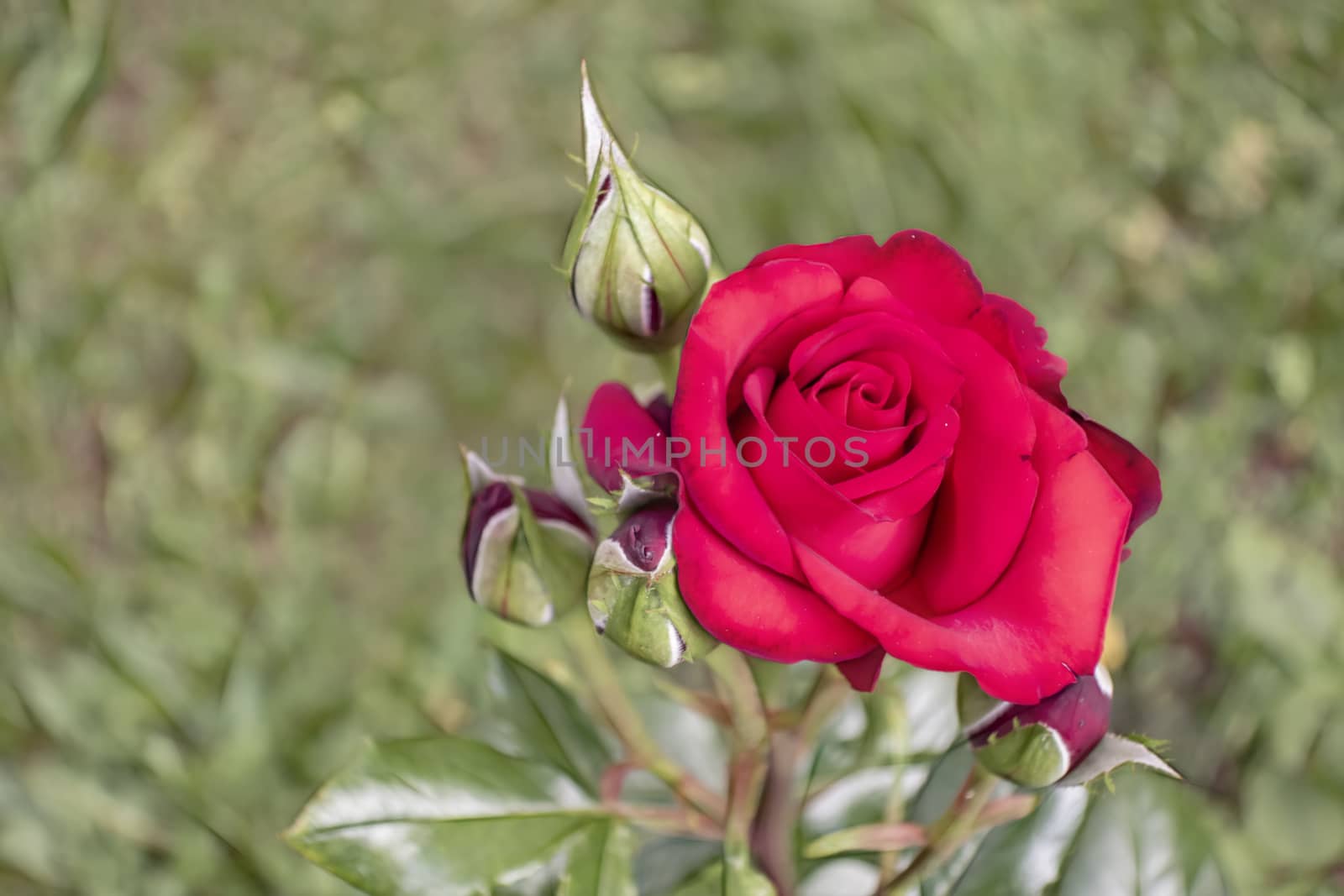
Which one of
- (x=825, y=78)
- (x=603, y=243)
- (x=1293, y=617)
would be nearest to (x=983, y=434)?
(x=603, y=243)

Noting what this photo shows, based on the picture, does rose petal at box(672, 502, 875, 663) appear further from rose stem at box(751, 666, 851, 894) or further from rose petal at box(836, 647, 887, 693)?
rose stem at box(751, 666, 851, 894)

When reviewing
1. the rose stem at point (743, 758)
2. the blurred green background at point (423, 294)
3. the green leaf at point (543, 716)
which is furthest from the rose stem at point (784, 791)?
the blurred green background at point (423, 294)

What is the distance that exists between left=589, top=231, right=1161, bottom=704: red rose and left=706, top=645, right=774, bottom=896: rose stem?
0.08m

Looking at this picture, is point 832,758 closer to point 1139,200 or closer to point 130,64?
point 1139,200

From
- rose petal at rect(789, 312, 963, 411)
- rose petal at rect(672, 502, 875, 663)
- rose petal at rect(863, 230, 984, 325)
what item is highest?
rose petal at rect(863, 230, 984, 325)

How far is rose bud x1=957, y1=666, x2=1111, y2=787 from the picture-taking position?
0.36 meters

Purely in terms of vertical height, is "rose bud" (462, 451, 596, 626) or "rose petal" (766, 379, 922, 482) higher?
"rose petal" (766, 379, 922, 482)

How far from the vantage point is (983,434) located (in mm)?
333

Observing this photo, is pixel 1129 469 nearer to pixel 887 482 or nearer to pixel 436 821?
pixel 887 482

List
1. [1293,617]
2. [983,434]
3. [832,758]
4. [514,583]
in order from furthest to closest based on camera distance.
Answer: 1. [1293,617]
2. [832,758]
3. [514,583]
4. [983,434]

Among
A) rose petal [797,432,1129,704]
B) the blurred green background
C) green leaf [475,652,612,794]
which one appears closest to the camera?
rose petal [797,432,1129,704]

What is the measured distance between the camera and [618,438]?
0.36 metres

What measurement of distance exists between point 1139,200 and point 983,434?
131 cm

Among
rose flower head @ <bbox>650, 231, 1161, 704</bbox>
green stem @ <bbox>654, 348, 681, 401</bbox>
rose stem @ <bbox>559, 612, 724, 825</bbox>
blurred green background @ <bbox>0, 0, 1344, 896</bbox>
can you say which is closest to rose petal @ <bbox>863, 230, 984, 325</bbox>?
rose flower head @ <bbox>650, 231, 1161, 704</bbox>
